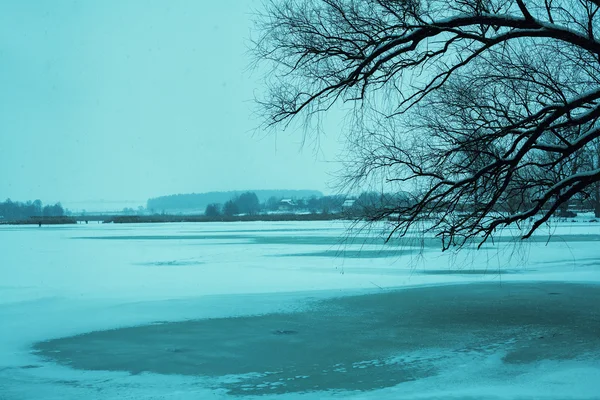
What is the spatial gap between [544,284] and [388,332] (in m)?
6.16

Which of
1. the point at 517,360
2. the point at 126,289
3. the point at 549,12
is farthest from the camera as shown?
the point at 126,289

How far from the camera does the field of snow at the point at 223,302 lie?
6266 mm

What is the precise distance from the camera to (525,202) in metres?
10.1

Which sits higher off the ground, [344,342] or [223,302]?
[223,302]

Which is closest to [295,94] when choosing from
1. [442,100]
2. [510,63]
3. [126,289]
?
[442,100]

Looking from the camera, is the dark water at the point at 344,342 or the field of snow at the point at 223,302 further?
the dark water at the point at 344,342

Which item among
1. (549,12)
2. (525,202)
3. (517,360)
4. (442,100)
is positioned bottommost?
(517,360)

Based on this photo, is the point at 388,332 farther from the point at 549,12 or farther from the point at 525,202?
the point at 549,12

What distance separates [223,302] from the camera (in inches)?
464

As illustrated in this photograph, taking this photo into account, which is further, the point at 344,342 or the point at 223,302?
the point at 223,302

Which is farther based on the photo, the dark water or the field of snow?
the dark water

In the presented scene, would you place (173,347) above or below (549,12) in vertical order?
below

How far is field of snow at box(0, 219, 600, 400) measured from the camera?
20.6ft

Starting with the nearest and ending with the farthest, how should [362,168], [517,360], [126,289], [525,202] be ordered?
1. [517,360]
2. [362,168]
3. [525,202]
4. [126,289]
